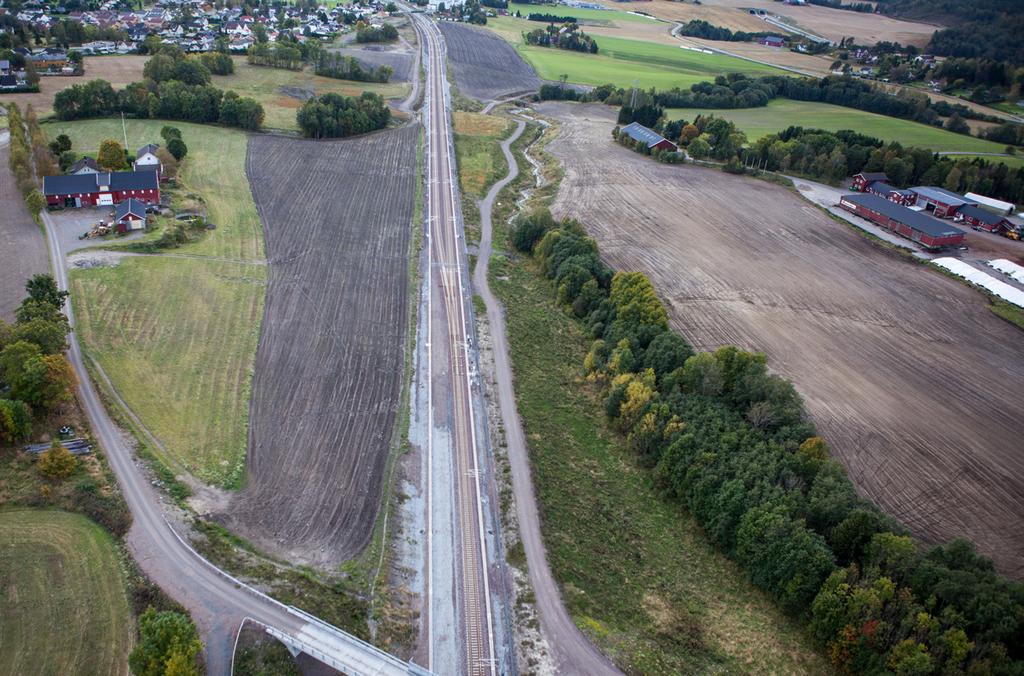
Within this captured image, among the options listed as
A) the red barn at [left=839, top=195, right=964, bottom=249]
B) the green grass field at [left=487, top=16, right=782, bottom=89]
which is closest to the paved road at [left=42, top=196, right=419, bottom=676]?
the red barn at [left=839, top=195, right=964, bottom=249]

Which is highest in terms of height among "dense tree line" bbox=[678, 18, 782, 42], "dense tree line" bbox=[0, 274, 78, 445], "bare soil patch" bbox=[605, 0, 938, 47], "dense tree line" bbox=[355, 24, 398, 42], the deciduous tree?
"bare soil patch" bbox=[605, 0, 938, 47]

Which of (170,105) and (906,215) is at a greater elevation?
(170,105)

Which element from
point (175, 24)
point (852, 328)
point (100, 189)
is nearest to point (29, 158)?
point (100, 189)

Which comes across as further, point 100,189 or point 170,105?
point 170,105

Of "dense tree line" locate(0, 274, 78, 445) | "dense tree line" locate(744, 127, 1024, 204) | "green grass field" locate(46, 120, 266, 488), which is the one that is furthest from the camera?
"dense tree line" locate(744, 127, 1024, 204)

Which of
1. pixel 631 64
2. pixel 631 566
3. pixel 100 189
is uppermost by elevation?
pixel 631 64

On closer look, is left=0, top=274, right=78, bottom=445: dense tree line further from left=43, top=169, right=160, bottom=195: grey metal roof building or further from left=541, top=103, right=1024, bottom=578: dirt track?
left=541, top=103, right=1024, bottom=578: dirt track

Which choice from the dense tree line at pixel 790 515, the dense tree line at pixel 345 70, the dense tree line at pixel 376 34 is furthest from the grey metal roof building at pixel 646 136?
the dense tree line at pixel 376 34

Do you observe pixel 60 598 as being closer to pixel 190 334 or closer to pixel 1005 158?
pixel 190 334
